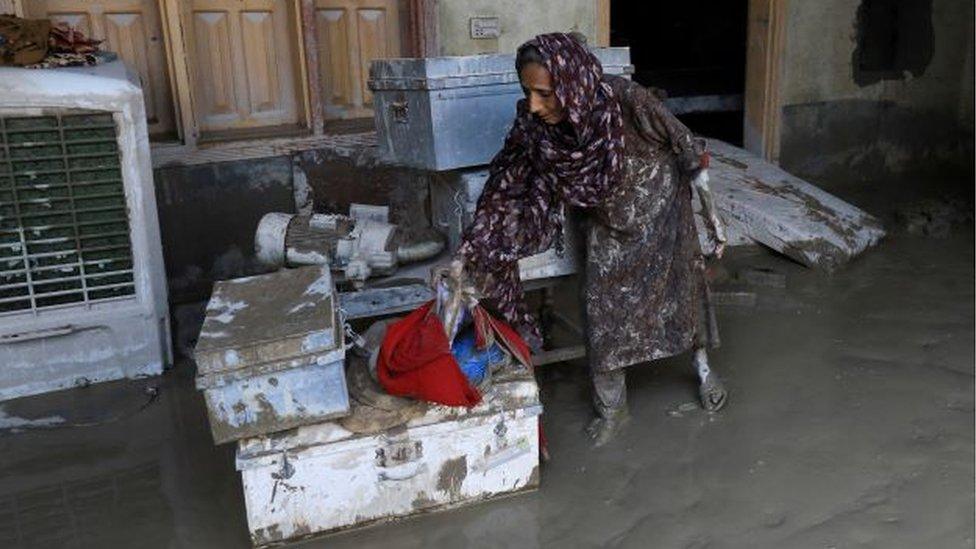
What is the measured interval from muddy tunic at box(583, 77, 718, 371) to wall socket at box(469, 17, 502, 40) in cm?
253

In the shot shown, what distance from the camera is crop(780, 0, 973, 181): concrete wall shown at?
7.10m

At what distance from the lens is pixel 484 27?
552 cm

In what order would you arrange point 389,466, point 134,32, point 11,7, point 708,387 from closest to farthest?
point 389,466 < point 708,387 < point 11,7 < point 134,32

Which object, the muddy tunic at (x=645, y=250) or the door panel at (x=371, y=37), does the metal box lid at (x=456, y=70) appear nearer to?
the muddy tunic at (x=645, y=250)

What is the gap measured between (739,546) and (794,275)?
2.92m

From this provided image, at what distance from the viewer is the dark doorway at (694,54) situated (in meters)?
8.72

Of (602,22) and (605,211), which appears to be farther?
(602,22)

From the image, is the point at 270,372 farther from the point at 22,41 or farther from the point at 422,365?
the point at 22,41

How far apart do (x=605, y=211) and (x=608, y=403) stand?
0.81m

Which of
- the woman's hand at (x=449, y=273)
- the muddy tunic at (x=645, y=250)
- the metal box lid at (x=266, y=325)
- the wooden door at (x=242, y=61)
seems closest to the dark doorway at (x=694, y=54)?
the wooden door at (x=242, y=61)

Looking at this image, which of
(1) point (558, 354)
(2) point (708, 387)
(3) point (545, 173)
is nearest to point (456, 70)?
(3) point (545, 173)

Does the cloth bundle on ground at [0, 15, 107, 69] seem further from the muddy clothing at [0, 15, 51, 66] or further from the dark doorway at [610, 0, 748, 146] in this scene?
the dark doorway at [610, 0, 748, 146]

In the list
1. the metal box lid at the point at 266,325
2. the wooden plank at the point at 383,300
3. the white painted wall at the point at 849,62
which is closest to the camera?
the metal box lid at the point at 266,325

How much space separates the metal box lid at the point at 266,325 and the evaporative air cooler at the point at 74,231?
44.3 inches
